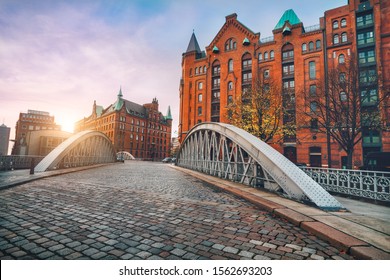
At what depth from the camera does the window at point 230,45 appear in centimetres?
3338

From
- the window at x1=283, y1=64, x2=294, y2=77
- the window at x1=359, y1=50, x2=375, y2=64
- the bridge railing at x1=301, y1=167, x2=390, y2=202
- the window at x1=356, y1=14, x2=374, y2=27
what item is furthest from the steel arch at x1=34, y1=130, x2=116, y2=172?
the window at x1=356, y1=14, x2=374, y2=27

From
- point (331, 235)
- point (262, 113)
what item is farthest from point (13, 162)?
point (262, 113)

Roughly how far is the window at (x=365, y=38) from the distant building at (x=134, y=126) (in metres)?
52.9

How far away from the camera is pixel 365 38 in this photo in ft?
81.4

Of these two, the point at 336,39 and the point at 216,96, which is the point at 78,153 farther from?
the point at 336,39

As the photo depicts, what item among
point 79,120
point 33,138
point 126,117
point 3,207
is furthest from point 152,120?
point 3,207

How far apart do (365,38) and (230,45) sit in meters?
17.5

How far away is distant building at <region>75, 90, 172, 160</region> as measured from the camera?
58.3m

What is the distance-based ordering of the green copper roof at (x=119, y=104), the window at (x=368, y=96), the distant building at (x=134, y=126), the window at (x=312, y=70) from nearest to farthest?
the window at (x=368, y=96), the window at (x=312, y=70), the distant building at (x=134, y=126), the green copper roof at (x=119, y=104)

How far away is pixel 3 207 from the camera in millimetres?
4223

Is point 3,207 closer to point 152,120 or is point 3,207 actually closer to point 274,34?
point 274,34

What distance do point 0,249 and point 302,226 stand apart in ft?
13.7

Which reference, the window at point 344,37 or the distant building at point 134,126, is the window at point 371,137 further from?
the distant building at point 134,126

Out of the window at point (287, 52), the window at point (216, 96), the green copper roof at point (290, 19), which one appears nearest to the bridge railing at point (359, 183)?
the window at point (287, 52)
